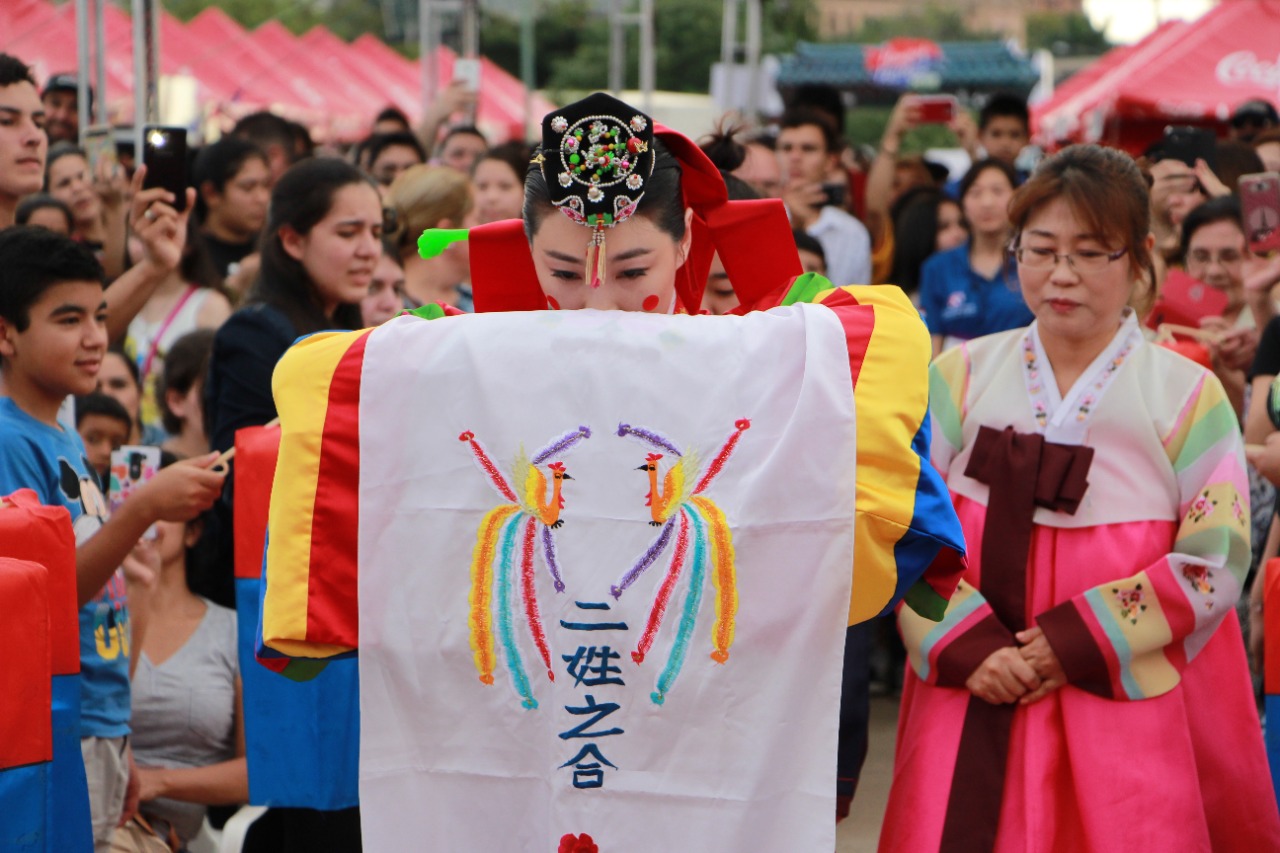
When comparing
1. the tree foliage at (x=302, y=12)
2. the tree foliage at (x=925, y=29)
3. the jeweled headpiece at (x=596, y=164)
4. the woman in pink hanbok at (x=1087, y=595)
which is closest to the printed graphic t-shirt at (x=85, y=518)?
the jeweled headpiece at (x=596, y=164)

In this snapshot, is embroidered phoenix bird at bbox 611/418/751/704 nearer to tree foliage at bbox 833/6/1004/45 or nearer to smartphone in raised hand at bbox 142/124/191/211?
smartphone in raised hand at bbox 142/124/191/211

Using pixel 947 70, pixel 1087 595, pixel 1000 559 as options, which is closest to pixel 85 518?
pixel 1000 559

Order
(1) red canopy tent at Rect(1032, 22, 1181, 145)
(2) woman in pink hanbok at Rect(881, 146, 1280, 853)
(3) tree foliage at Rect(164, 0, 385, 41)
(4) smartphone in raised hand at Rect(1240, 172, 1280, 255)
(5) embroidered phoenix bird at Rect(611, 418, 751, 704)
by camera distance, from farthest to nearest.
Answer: (3) tree foliage at Rect(164, 0, 385, 41) < (1) red canopy tent at Rect(1032, 22, 1181, 145) < (4) smartphone in raised hand at Rect(1240, 172, 1280, 255) < (2) woman in pink hanbok at Rect(881, 146, 1280, 853) < (5) embroidered phoenix bird at Rect(611, 418, 751, 704)

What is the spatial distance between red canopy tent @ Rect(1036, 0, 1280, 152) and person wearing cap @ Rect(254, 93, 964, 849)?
11420 millimetres

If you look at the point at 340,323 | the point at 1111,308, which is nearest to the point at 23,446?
the point at 340,323

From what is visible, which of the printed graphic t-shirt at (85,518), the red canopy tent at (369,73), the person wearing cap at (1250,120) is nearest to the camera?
the printed graphic t-shirt at (85,518)

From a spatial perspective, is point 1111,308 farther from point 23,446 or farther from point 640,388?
point 23,446

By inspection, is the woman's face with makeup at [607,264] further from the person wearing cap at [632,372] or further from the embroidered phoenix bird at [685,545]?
the embroidered phoenix bird at [685,545]

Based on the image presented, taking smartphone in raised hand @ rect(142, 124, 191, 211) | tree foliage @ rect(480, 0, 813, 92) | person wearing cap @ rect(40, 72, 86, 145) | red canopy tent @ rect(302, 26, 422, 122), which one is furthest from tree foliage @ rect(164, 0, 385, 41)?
smartphone in raised hand @ rect(142, 124, 191, 211)

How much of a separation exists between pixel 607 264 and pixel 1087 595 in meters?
1.13

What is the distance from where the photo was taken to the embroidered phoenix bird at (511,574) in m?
2.08

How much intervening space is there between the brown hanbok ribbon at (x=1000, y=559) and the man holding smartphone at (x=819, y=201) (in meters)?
3.55

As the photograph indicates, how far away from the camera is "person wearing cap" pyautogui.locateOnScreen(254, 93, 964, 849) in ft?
6.75

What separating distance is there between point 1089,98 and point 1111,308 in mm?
12036
